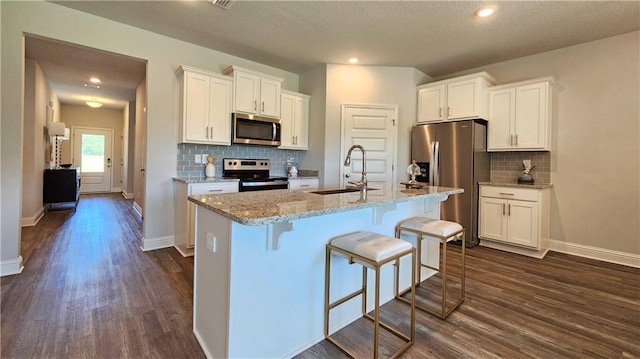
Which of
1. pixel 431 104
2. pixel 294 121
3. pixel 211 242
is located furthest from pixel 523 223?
pixel 211 242

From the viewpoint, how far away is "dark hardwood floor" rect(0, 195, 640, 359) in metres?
1.74

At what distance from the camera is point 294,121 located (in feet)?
15.2

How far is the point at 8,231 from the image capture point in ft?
8.91

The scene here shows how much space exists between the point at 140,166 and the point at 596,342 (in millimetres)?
7223

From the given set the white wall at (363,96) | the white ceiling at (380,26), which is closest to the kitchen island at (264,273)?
the white ceiling at (380,26)

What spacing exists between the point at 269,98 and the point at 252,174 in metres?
1.17

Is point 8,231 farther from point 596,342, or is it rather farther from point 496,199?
point 496,199

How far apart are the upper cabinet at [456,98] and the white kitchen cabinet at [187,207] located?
310cm

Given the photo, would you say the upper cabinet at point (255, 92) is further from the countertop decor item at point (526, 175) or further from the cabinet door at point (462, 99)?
the countertop decor item at point (526, 175)

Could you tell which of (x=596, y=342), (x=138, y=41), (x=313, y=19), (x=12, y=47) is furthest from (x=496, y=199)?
(x=12, y=47)

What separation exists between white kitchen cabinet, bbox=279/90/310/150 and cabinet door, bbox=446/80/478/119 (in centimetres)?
221

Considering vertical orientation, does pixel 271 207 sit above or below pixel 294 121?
below

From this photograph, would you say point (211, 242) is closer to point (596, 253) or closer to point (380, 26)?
point (380, 26)

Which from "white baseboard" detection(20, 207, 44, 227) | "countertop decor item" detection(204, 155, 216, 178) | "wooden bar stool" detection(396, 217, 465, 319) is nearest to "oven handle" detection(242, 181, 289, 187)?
"countertop decor item" detection(204, 155, 216, 178)
